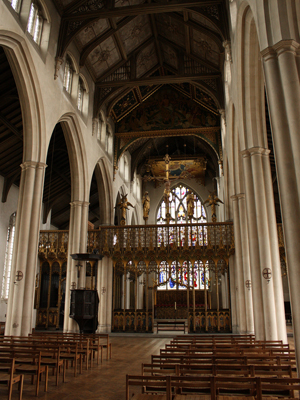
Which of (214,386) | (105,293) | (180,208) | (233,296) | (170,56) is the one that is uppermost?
(170,56)

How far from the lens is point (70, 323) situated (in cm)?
1314

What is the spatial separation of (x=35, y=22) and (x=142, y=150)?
12.5 meters

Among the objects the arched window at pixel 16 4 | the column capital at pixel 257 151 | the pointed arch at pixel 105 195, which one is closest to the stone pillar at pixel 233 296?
the pointed arch at pixel 105 195

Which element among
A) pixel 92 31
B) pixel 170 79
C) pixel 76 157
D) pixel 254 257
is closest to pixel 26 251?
pixel 76 157

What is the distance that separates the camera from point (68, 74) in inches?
537

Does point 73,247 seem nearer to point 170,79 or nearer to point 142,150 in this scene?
point 170,79

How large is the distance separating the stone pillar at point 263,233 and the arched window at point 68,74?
24.3 feet

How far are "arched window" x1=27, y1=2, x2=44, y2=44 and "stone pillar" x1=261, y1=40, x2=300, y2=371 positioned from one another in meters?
7.73

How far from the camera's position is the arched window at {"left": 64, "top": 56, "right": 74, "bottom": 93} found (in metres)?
13.4

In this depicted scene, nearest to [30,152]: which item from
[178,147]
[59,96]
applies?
[59,96]

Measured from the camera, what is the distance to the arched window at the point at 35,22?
10.8 m

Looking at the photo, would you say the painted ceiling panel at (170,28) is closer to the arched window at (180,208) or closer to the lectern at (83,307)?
the lectern at (83,307)

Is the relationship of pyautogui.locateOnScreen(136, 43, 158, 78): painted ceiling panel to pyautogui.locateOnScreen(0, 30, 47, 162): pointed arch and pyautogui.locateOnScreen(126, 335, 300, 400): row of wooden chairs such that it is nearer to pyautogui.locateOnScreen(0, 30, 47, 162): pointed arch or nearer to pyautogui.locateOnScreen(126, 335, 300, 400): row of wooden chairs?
pyautogui.locateOnScreen(0, 30, 47, 162): pointed arch

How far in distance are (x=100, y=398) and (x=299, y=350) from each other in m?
2.61
